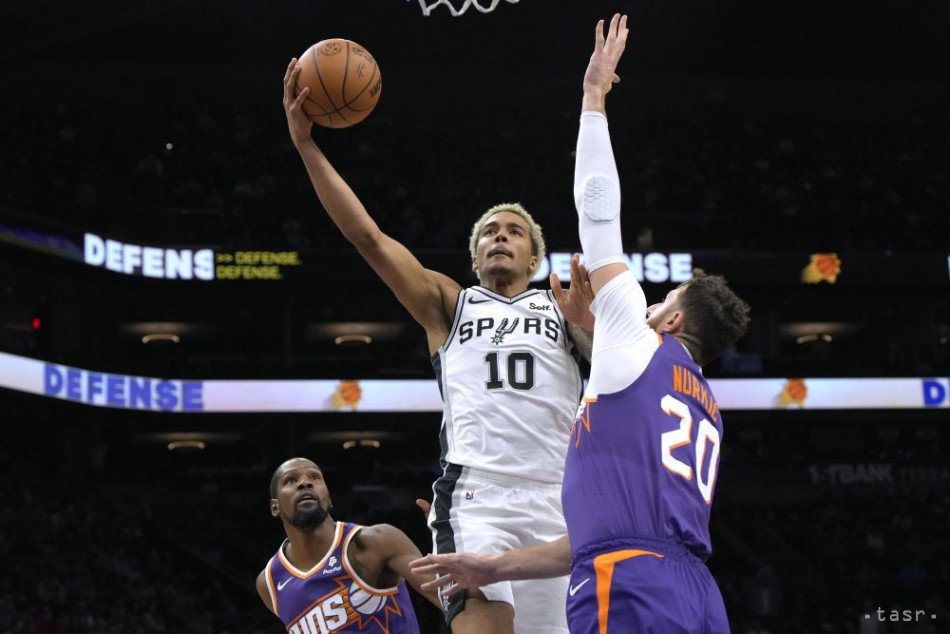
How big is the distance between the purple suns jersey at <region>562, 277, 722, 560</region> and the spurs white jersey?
1018mm

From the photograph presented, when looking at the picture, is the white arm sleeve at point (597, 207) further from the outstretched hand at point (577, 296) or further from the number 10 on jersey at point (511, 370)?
the number 10 on jersey at point (511, 370)

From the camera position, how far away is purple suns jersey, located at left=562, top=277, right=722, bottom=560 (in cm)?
306

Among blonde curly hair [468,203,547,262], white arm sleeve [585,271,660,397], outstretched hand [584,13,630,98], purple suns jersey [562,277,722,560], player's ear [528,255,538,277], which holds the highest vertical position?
outstretched hand [584,13,630,98]

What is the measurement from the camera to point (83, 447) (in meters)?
22.4

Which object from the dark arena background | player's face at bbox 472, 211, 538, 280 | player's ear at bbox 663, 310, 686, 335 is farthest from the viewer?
the dark arena background

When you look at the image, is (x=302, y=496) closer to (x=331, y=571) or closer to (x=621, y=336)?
(x=331, y=571)

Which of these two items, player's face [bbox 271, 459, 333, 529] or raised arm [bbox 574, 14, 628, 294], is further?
player's face [bbox 271, 459, 333, 529]

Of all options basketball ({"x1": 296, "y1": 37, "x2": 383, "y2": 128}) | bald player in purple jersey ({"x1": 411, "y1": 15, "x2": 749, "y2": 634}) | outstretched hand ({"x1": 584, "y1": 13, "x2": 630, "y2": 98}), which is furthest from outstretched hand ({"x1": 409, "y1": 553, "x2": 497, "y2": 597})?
basketball ({"x1": 296, "y1": 37, "x2": 383, "y2": 128})

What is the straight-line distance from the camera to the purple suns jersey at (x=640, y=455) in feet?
10.0

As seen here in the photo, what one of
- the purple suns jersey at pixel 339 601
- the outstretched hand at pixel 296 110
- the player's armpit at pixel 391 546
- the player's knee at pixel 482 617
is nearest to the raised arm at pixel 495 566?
the player's knee at pixel 482 617

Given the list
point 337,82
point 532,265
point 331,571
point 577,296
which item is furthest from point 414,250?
point 577,296

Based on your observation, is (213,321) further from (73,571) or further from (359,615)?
(359,615)

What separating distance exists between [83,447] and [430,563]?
2037cm

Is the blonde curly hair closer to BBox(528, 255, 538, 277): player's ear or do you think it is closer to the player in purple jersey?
BBox(528, 255, 538, 277): player's ear
